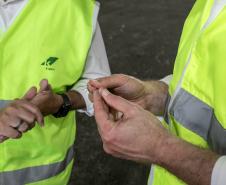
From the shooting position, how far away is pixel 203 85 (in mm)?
963

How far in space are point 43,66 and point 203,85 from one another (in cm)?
63

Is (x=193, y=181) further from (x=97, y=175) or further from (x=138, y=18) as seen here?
(x=138, y=18)

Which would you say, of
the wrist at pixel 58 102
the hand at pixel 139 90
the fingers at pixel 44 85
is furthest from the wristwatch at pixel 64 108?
the hand at pixel 139 90

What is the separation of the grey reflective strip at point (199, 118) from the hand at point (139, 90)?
208 millimetres

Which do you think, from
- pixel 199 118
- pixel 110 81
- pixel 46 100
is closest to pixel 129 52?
pixel 46 100

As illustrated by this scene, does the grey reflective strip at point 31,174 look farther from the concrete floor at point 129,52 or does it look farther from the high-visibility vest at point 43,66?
the concrete floor at point 129,52

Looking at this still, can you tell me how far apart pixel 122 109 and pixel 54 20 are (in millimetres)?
605

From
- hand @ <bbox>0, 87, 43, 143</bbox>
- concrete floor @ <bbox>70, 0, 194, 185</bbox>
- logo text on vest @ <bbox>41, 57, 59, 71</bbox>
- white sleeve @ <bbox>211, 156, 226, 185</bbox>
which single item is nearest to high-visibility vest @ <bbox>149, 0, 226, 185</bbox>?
white sleeve @ <bbox>211, 156, 226, 185</bbox>

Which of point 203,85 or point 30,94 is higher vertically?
point 203,85

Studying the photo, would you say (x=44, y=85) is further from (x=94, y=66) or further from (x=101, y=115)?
(x=101, y=115)

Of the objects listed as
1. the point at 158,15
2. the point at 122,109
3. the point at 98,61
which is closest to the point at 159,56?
the point at 158,15

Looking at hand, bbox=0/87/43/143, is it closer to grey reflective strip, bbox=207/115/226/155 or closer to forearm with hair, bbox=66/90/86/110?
forearm with hair, bbox=66/90/86/110

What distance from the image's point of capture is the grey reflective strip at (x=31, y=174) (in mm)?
1436

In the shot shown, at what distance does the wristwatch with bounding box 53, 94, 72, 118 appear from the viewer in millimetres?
1440
